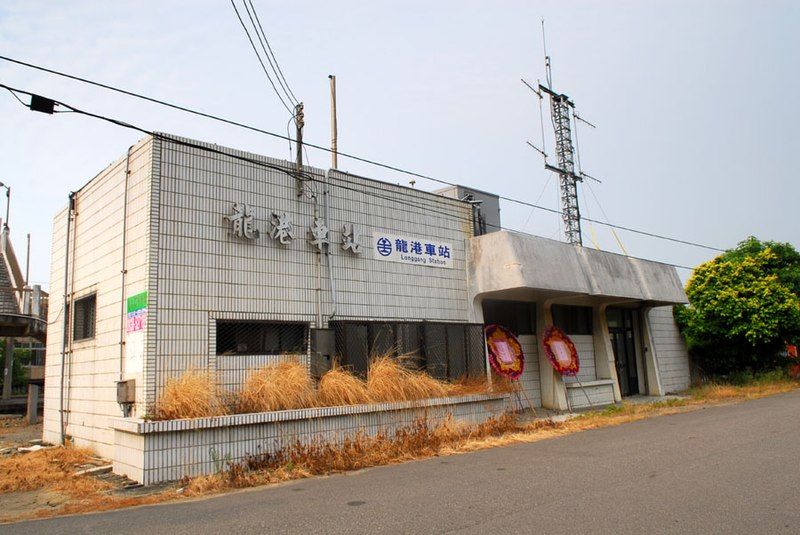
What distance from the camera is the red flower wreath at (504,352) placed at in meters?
15.6

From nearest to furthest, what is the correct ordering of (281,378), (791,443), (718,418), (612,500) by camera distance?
(612,500) → (791,443) → (281,378) → (718,418)

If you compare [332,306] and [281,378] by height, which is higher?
[332,306]

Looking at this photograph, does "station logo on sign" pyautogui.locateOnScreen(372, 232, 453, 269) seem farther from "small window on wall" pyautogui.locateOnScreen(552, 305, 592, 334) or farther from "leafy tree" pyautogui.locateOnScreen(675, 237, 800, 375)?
"leafy tree" pyautogui.locateOnScreen(675, 237, 800, 375)

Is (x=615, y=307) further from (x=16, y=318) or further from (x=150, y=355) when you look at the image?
(x=16, y=318)

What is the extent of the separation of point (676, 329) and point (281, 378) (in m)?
17.4

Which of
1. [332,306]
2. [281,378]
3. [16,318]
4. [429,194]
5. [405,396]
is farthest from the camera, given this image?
[16,318]

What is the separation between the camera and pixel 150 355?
33.3 ft

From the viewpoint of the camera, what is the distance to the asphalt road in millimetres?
5836

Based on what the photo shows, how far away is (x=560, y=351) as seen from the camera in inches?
678

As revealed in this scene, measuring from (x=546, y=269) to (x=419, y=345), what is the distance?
4002 mm

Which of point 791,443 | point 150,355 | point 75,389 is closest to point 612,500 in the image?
point 791,443

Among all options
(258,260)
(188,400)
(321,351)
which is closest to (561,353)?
(321,351)

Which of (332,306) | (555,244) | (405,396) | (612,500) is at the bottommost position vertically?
(612,500)

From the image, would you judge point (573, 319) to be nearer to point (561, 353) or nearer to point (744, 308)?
point (561, 353)
